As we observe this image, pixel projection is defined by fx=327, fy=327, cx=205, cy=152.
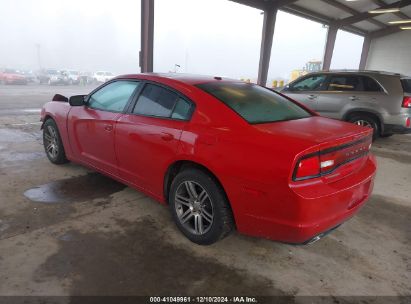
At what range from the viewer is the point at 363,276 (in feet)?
8.41

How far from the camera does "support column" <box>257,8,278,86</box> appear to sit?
519 inches

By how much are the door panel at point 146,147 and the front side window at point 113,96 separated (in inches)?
10.1

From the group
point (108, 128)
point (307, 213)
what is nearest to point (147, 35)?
point (108, 128)

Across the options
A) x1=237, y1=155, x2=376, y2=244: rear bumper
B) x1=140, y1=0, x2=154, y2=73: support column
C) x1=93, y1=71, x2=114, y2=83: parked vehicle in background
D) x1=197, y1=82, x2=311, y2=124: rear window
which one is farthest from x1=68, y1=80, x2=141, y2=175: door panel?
x1=93, y1=71, x2=114, y2=83: parked vehicle in background

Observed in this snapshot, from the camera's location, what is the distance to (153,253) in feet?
8.93

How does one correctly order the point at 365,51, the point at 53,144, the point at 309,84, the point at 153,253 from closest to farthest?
the point at 153,253
the point at 53,144
the point at 309,84
the point at 365,51

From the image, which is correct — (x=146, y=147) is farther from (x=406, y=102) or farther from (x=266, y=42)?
(x=266, y=42)

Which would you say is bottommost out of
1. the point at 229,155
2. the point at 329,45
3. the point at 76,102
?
the point at 229,155

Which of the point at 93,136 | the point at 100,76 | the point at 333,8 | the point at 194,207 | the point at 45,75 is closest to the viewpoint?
the point at 194,207

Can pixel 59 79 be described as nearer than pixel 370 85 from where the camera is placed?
No

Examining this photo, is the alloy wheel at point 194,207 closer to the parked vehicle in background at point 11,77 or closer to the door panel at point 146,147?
the door panel at point 146,147

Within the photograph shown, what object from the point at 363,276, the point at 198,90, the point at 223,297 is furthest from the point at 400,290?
the point at 198,90

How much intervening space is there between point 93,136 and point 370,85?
6014 mm

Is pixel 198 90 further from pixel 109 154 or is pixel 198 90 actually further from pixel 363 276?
pixel 363 276
